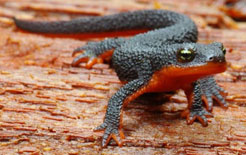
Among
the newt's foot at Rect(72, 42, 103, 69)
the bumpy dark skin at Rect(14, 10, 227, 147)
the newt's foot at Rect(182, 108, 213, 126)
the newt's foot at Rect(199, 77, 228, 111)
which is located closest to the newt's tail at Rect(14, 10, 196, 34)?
the bumpy dark skin at Rect(14, 10, 227, 147)

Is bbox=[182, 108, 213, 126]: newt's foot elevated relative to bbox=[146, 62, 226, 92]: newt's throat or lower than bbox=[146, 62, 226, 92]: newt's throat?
lower

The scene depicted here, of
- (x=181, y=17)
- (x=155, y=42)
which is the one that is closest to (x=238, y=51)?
(x=181, y=17)

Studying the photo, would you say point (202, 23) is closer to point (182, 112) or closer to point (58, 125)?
point (182, 112)

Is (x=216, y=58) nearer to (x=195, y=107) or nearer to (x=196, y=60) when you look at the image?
(x=196, y=60)

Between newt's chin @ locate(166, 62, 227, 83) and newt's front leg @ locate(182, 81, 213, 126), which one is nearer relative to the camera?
newt's chin @ locate(166, 62, 227, 83)

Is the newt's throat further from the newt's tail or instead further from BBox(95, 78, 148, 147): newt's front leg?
the newt's tail

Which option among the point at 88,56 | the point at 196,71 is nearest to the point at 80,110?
the point at 88,56
